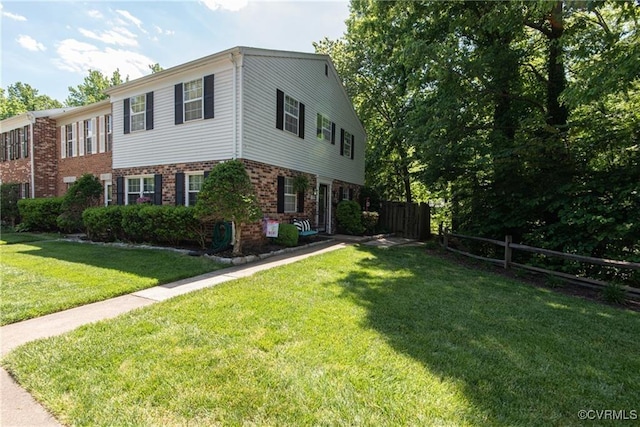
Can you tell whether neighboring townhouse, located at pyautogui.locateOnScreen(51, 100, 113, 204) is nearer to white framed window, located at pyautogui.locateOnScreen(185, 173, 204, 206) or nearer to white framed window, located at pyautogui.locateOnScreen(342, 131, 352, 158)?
white framed window, located at pyautogui.locateOnScreen(185, 173, 204, 206)

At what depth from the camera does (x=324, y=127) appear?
14.0 m

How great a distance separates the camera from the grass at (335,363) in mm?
2289

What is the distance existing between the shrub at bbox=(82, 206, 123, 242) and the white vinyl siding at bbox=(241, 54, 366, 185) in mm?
5046

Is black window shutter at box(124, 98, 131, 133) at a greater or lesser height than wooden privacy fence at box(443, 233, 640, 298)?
greater

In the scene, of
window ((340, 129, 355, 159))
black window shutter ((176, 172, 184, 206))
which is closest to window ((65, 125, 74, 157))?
black window shutter ((176, 172, 184, 206))

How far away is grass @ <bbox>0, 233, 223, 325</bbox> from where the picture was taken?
14.6ft

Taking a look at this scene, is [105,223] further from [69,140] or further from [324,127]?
[324,127]

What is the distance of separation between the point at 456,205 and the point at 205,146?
365 inches

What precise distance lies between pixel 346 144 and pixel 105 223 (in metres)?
11.3

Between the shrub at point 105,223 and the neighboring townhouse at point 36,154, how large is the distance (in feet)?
27.7

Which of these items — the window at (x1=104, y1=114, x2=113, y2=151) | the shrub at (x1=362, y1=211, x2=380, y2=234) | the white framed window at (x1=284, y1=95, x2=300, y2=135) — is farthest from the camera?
the shrub at (x1=362, y1=211, x2=380, y2=234)

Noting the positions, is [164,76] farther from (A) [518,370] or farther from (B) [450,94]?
(A) [518,370]

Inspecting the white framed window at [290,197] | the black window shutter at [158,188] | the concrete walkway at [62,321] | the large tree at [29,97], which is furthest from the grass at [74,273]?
the large tree at [29,97]

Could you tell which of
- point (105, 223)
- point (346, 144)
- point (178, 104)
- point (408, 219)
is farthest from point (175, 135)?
point (408, 219)
